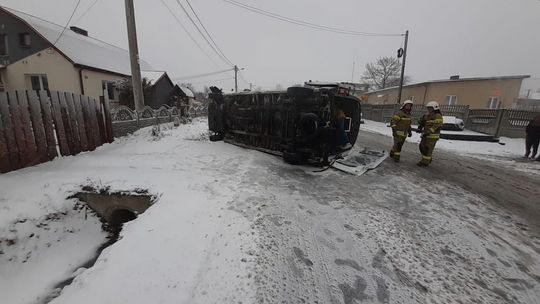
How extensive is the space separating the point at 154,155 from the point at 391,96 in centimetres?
3520

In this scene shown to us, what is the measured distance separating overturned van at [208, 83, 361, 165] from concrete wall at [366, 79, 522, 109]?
862 inches

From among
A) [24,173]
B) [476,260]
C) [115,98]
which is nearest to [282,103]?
[476,260]

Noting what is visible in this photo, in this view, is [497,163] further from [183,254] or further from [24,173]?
[24,173]

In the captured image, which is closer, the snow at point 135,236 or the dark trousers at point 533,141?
the snow at point 135,236

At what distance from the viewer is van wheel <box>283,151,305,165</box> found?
227 inches

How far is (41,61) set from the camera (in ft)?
55.0

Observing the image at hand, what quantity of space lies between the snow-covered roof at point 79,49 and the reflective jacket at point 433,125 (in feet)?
69.9

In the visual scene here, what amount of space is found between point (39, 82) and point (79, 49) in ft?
13.1

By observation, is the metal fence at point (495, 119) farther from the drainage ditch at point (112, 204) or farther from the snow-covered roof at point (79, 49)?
the snow-covered roof at point (79, 49)

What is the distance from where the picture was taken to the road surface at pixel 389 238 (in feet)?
7.32

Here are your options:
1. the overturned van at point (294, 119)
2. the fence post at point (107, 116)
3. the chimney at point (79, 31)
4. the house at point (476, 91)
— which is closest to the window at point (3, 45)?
the chimney at point (79, 31)

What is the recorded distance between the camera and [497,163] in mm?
7512

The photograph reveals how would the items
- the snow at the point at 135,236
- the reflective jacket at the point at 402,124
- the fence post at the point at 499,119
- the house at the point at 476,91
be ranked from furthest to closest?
the house at the point at 476,91 < the fence post at the point at 499,119 < the reflective jacket at the point at 402,124 < the snow at the point at 135,236

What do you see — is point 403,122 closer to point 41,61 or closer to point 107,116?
point 107,116
